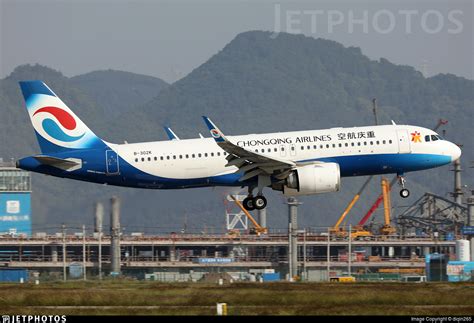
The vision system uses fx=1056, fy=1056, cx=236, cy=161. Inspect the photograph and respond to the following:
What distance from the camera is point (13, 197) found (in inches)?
7416

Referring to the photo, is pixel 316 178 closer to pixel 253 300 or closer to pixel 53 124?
pixel 253 300

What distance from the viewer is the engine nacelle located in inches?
2527

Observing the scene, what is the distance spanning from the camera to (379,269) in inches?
5969

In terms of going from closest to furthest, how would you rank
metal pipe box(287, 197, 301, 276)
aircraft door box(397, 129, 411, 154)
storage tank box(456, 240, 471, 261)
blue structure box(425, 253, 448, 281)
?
aircraft door box(397, 129, 411, 154)
blue structure box(425, 253, 448, 281)
storage tank box(456, 240, 471, 261)
metal pipe box(287, 197, 301, 276)

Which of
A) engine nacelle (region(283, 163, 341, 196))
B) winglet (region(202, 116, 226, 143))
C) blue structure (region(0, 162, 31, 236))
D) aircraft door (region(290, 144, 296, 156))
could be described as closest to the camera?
winglet (region(202, 116, 226, 143))

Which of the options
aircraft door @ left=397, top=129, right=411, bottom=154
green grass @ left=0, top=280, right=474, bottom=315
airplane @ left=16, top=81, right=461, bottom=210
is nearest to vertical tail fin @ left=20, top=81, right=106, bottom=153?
airplane @ left=16, top=81, right=461, bottom=210

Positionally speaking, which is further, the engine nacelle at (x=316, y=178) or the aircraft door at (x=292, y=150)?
the aircraft door at (x=292, y=150)

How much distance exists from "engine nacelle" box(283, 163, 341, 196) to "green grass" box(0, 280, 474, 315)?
901 centimetres

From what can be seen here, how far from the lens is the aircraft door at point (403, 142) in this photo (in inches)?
2603

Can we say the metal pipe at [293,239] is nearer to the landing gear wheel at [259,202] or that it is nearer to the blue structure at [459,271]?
the blue structure at [459,271]

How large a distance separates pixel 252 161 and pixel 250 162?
40 centimetres

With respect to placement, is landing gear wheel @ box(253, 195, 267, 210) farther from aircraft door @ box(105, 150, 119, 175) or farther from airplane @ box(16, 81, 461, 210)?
aircraft door @ box(105, 150, 119, 175)

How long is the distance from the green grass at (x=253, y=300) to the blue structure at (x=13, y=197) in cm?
13146

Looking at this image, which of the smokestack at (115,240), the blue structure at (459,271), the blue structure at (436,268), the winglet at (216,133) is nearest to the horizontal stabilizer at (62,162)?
the winglet at (216,133)
